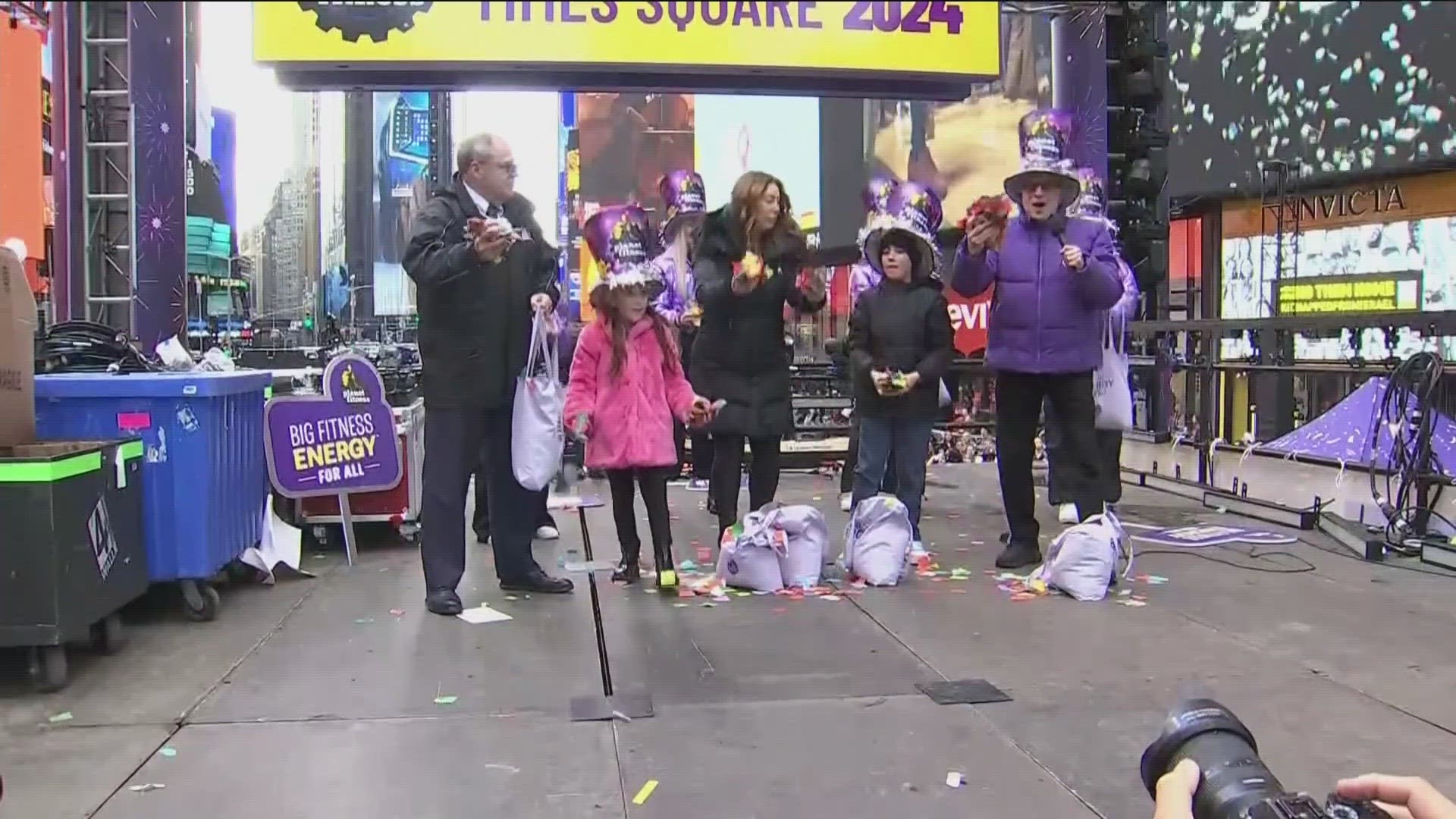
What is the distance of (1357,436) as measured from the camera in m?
6.88

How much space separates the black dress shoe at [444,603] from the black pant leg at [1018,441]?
8.60 feet

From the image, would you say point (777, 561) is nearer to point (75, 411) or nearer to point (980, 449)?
point (75, 411)

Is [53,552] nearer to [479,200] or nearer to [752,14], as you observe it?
[479,200]

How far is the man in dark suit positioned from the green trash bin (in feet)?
3.99

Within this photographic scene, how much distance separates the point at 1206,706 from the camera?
158 centimetres

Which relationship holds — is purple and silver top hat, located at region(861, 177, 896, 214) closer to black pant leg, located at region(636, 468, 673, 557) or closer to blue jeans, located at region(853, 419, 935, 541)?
blue jeans, located at region(853, 419, 935, 541)

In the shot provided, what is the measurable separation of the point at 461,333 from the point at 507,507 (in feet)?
2.69

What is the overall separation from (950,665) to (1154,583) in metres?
1.81

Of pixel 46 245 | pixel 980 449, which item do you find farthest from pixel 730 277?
pixel 980 449

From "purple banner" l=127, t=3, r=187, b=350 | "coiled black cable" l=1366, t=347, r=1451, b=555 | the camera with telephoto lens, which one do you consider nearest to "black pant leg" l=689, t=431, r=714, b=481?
"purple banner" l=127, t=3, r=187, b=350

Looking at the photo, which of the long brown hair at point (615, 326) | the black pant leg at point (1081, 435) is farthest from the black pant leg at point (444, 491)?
the black pant leg at point (1081, 435)

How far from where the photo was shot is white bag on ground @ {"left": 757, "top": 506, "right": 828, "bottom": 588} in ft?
17.6

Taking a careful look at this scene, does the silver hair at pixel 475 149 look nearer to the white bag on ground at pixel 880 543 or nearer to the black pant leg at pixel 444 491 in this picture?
the black pant leg at pixel 444 491

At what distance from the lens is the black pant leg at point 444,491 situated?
4.91 m
